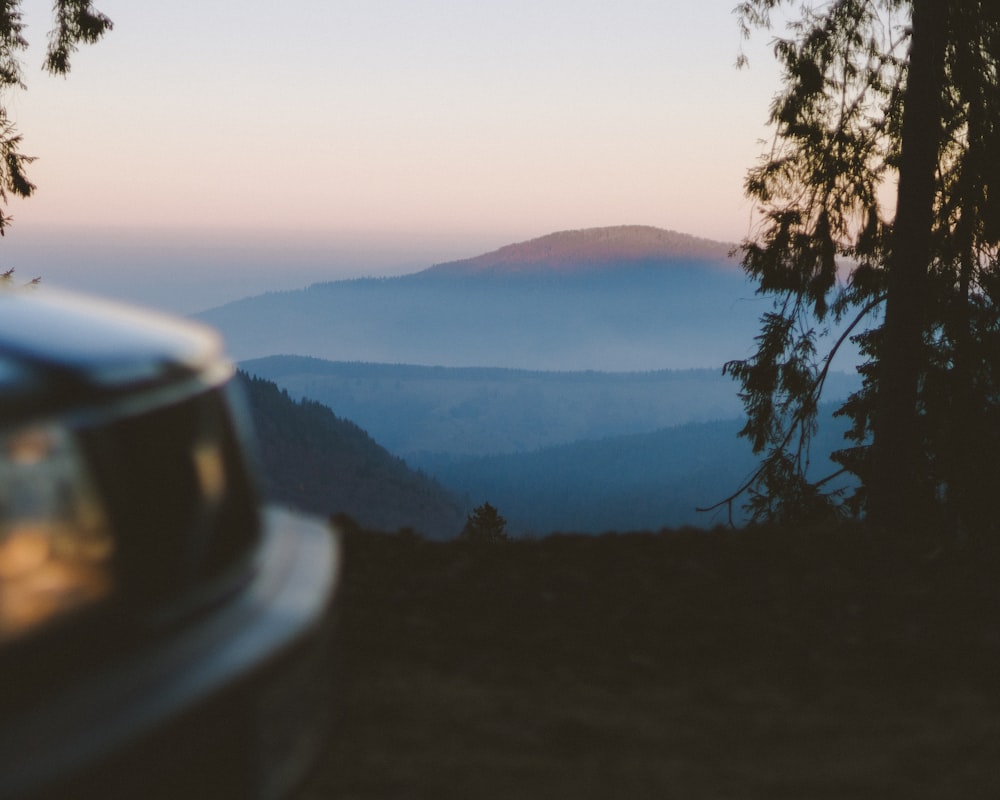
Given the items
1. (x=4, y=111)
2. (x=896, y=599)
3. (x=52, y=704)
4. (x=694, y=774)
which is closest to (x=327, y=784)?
(x=694, y=774)

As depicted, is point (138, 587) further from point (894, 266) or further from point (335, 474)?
point (335, 474)

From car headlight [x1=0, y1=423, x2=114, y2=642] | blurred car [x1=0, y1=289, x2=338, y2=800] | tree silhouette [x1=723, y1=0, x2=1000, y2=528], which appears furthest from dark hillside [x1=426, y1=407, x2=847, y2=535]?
car headlight [x1=0, y1=423, x2=114, y2=642]

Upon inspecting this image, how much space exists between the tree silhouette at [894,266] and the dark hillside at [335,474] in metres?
102

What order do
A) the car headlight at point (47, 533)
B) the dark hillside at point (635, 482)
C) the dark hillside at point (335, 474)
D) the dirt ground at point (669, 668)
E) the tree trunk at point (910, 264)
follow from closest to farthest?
1. the car headlight at point (47, 533)
2. the dirt ground at point (669, 668)
3. the tree trunk at point (910, 264)
4. the dark hillside at point (335, 474)
5. the dark hillside at point (635, 482)

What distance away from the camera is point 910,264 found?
1015cm

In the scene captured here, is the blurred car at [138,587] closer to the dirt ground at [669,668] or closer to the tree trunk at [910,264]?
the dirt ground at [669,668]

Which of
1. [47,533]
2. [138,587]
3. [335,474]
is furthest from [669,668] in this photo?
[335,474]

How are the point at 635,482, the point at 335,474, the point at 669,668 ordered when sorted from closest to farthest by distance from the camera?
the point at 669,668, the point at 335,474, the point at 635,482

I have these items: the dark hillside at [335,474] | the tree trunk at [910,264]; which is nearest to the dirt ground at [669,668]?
the tree trunk at [910,264]

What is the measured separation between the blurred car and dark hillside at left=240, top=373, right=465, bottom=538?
114 meters

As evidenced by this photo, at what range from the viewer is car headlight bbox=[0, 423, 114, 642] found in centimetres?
179

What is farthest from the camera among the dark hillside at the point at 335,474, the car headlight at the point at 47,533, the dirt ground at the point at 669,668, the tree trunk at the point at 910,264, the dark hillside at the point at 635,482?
the dark hillside at the point at 635,482

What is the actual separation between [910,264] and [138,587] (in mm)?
9529

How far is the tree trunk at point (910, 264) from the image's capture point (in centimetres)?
1014
